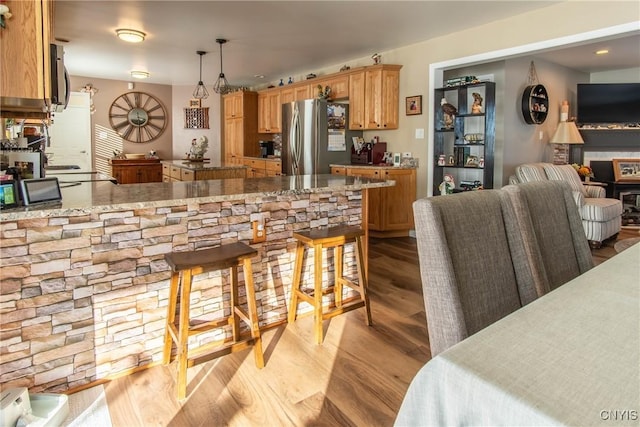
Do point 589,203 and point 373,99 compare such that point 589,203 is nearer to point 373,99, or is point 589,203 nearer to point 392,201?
point 392,201

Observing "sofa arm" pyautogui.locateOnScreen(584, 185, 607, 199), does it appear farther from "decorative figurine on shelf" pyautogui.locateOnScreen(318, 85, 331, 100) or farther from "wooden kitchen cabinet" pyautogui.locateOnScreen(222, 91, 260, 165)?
"wooden kitchen cabinet" pyautogui.locateOnScreen(222, 91, 260, 165)

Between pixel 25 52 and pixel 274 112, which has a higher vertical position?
pixel 274 112

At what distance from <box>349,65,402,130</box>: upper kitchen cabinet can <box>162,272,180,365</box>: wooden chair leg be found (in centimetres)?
387

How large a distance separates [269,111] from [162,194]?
222 inches

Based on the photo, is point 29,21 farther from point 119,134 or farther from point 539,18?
point 119,134

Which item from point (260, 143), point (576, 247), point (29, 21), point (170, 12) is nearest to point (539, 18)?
point (576, 247)

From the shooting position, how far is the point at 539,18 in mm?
3812

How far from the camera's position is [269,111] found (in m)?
7.47

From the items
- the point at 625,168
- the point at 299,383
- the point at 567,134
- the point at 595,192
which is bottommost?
the point at 299,383

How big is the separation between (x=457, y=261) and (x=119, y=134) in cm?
803

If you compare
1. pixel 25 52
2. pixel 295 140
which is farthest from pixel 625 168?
pixel 25 52

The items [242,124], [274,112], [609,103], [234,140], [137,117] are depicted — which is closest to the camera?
[609,103]

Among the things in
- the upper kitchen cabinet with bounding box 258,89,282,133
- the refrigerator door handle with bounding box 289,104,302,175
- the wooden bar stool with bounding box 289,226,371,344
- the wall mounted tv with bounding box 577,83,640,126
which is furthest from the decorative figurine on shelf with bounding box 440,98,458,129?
the upper kitchen cabinet with bounding box 258,89,282,133

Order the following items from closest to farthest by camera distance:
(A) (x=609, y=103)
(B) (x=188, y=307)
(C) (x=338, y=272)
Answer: (B) (x=188, y=307), (C) (x=338, y=272), (A) (x=609, y=103)
